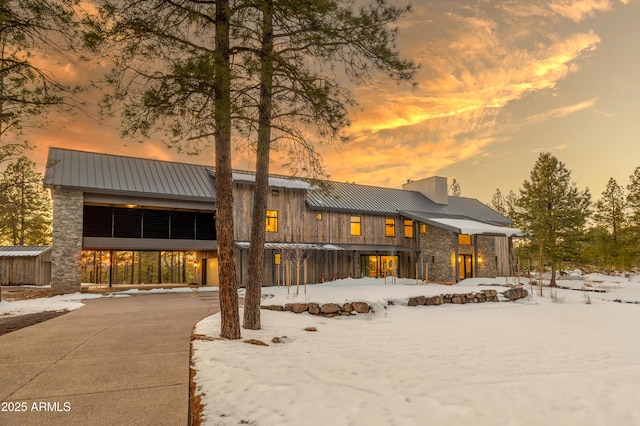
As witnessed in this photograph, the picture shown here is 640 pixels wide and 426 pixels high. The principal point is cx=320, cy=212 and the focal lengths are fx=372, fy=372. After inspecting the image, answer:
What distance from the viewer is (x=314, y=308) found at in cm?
1206

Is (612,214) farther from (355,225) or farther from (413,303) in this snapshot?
(413,303)

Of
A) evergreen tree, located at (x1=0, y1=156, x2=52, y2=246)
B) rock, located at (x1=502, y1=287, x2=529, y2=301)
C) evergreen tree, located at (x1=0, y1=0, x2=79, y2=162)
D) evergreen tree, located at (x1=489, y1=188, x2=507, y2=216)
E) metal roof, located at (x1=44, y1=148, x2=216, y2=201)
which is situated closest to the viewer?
evergreen tree, located at (x1=0, y1=0, x2=79, y2=162)

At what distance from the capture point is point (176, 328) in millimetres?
8555

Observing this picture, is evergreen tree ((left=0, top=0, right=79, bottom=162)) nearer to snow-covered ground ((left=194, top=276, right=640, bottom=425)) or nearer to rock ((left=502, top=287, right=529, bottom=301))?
snow-covered ground ((left=194, top=276, right=640, bottom=425))

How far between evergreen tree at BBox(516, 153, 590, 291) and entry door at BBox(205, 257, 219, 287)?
2107 cm

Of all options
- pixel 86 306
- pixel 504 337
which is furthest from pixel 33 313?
pixel 504 337

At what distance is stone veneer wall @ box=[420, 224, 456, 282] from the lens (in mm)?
25750

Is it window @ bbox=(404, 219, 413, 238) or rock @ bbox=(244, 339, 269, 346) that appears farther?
window @ bbox=(404, 219, 413, 238)

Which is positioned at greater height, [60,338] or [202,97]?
[202,97]

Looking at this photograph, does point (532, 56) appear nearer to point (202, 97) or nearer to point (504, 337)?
point (504, 337)

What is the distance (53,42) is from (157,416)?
689cm

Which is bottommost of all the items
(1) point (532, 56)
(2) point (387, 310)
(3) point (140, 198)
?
(2) point (387, 310)

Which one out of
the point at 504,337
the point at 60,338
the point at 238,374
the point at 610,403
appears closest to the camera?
the point at 610,403

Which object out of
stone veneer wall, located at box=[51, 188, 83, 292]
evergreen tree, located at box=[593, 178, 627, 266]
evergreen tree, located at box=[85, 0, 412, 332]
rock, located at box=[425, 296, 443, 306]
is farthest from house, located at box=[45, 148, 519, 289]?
evergreen tree, located at box=[593, 178, 627, 266]
